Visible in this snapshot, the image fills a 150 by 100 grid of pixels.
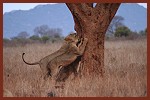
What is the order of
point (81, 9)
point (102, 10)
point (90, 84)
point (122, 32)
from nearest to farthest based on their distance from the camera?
point (90, 84) < point (81, 9) < point (102, 10) < point (122, 32)

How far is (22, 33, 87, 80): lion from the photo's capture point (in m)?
9.87

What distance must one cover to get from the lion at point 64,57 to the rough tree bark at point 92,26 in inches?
7.7

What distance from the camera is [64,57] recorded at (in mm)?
9922

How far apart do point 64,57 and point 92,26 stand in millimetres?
949

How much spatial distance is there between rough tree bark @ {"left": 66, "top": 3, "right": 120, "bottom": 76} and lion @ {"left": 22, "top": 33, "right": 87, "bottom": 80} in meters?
0.19

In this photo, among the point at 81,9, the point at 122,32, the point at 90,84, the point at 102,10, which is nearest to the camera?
the point at 90,84

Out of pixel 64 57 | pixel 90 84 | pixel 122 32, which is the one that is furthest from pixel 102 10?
pixel 122 32

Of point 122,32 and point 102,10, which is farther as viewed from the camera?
point 122,32

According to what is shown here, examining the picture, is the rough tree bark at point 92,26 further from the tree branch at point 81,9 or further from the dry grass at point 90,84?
the dry grass at point 90,84

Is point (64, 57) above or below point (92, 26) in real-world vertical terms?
below

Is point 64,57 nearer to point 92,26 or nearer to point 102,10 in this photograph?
point 92,26

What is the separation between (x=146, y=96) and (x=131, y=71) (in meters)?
2.91

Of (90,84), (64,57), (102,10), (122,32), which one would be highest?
(122,32)

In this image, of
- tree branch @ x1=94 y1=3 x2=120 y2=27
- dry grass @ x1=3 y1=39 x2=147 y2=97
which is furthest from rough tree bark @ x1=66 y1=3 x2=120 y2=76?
dry grass @ x1=3 y1=39 x2=147 y2=97
